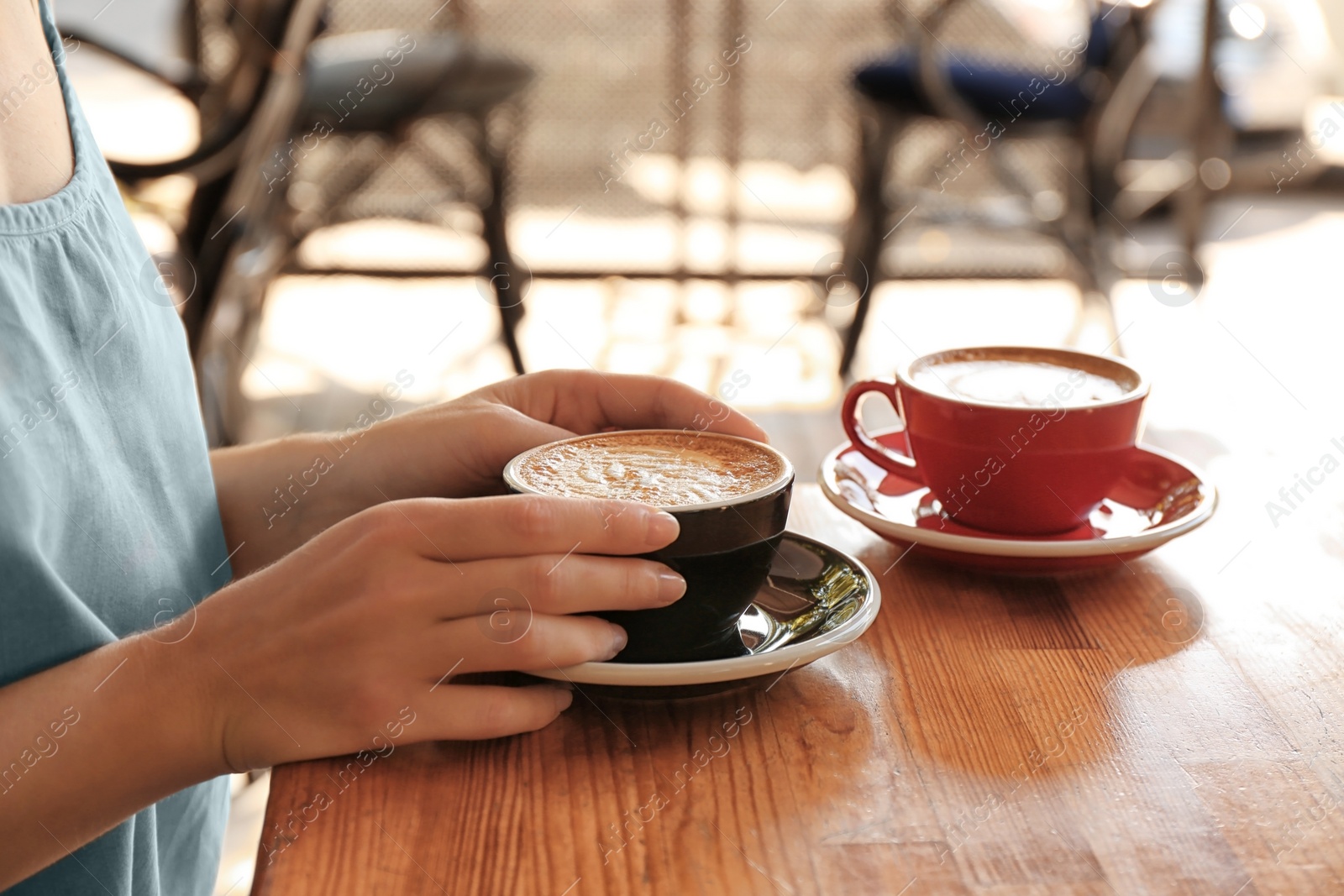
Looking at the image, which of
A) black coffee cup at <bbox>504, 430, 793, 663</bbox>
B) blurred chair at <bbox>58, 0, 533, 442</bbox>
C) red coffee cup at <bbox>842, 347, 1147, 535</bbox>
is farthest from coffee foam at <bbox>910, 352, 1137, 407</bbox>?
blurred chair at <bbox>58, 0, 533, 442</bbox>

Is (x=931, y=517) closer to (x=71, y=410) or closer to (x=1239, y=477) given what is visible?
(x=1239, y=477)

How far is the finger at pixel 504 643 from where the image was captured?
1.59ft

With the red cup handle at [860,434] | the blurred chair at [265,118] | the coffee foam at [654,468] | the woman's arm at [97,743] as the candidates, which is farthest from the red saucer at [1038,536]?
the blurred chair at [265,118]

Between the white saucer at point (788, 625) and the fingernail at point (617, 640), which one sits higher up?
the fingernail at point (617, 640)

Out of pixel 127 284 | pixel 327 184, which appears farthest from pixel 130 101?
pixel 127 284

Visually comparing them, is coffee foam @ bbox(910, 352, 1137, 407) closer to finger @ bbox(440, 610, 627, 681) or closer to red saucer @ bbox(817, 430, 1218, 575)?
red saucer @ bbox(817, 430, 1218, 575)

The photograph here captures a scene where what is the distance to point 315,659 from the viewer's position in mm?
482

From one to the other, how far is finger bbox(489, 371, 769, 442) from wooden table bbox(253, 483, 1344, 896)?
0.18m

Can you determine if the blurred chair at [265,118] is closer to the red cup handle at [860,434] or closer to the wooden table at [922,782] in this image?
the red cup handle at [860,434]

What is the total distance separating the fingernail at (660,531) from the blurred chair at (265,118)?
60.9 inches

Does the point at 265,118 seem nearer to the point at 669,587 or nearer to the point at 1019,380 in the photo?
the point at 1019,380

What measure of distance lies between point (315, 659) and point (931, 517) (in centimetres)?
40

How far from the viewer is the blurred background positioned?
7.84 ft

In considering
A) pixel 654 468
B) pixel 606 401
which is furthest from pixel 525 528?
pixel 606 401
